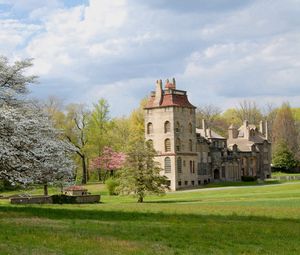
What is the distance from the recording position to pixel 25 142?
27203 millimetres

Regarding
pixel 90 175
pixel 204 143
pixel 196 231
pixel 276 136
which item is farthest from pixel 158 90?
pixel 196 231

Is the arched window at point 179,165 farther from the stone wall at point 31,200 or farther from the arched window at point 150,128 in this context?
the stone wall at point 31,200

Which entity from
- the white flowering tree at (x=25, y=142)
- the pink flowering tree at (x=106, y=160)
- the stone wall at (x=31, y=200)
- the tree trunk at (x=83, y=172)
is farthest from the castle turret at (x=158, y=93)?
the white flowering tree at (x=25, y=142)

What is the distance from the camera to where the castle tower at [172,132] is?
82750 millimetres

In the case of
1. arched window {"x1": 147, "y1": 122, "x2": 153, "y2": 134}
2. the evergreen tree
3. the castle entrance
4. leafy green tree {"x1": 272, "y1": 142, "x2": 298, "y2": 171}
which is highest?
the evergreen tree

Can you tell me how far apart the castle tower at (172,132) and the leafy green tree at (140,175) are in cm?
2413

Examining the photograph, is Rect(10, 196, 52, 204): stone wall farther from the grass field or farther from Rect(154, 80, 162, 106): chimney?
Rect(154, 80, 162, 106): chimney

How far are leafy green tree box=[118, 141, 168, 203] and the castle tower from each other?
24126 mm

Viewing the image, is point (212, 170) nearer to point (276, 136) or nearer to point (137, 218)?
point (276, 136)

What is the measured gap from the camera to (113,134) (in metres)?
98.7

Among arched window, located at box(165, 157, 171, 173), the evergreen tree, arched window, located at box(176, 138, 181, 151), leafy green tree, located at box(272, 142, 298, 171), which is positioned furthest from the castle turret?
the evergreen tree

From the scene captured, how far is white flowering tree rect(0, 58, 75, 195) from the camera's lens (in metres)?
26.4

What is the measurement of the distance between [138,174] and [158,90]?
2950cm

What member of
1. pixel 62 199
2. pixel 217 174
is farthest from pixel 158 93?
pixel 62 199
